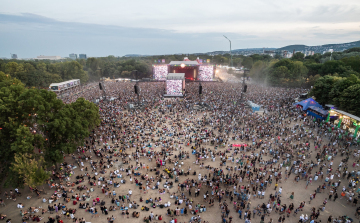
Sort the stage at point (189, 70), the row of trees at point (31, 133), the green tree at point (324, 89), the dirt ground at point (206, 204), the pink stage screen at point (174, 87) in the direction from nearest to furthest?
the dirt ground at point (206, 204) → the row of trees at point (31, 133) → the green tree at point (324, 89) → the pink stage screen at point (174, 87) → the stage at point (189, 70)

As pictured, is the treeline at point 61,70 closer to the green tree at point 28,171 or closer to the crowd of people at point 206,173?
the crowd of people at point 206,173

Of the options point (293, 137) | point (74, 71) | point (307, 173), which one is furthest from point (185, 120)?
point (74, 71)

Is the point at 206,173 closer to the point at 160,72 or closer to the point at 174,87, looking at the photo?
the point at 174,87

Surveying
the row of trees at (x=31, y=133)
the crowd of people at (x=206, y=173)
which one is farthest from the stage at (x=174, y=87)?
the row of trees at (x=31, y=133)

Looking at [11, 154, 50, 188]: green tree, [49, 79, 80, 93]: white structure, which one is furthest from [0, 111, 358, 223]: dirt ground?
[49, 79, 80, 93]: white structure

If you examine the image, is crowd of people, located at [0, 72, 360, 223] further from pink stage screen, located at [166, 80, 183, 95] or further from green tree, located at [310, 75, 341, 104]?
pink stage screen, located at [166, 80, 183, 95]

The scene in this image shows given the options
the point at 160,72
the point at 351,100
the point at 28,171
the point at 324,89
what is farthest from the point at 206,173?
the point at 160,72
